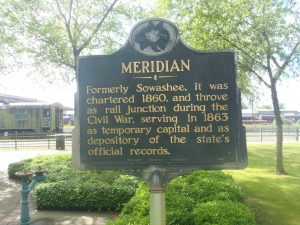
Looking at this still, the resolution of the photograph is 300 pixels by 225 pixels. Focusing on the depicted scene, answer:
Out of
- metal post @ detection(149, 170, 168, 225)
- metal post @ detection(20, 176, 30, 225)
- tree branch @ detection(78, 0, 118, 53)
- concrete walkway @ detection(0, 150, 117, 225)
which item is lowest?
concrete walkway @ detection(0, 150, 117, 225)

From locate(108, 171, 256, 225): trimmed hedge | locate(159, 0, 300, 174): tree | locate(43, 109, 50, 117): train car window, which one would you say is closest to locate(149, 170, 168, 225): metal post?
locate(108, 171, 256, 225): trimmed hedge

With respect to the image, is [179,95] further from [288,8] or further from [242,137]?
[288,8]

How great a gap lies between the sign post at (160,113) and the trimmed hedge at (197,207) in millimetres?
1629

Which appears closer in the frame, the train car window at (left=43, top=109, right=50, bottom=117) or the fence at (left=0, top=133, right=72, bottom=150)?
the fence at (left=0, top=133, right=72, bottom=150)

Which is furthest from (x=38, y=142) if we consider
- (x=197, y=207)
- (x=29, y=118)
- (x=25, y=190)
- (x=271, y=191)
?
(x=197, y=207)

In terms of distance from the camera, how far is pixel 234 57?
4.28 meters

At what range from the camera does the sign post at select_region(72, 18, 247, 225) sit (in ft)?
13.8

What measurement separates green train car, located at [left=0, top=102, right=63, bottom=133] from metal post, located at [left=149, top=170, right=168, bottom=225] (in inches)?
1454

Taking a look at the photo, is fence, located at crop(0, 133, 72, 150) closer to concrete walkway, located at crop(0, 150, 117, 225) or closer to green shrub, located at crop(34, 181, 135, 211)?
concrete walkway, located at crop(0, 150, 117, 225)

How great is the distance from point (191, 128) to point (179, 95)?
0.39m

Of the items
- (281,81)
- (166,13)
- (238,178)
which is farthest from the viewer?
(166,13)

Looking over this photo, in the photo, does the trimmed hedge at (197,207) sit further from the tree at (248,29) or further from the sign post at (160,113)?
the tree at (248,29)

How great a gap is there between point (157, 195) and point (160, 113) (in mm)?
927

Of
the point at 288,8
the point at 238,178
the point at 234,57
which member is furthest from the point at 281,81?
the point at 234,57
